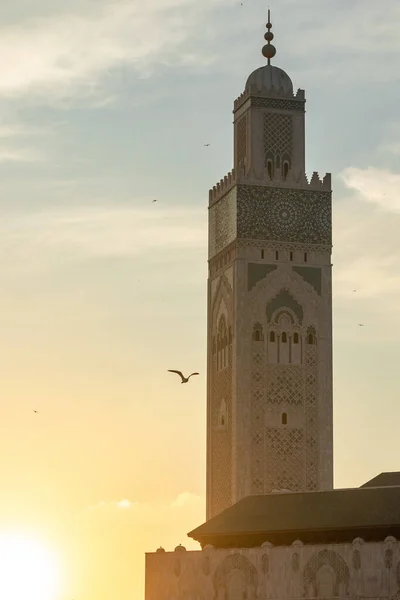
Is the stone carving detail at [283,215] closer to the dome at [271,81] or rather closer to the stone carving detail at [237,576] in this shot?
the dome at [271,81]

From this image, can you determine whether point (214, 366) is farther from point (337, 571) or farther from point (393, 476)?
point (337, 571)

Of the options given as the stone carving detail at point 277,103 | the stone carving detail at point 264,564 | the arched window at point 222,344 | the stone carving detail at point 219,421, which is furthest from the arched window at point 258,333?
the stone carving detail at point 264,564

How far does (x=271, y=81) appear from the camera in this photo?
68875 millimetres

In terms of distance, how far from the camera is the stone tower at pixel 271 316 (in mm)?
65562

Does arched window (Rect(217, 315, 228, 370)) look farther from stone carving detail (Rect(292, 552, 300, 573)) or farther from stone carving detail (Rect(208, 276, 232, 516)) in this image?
stone carving detail (Rect(292, 552, 300, 573))

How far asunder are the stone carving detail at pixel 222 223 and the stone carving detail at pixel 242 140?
183cm

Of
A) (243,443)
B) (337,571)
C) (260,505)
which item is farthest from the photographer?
(243,443)

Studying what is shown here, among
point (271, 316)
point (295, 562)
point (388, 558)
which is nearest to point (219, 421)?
point (271, 316)

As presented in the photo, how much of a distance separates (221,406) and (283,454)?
3664mm

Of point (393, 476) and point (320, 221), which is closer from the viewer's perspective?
point (393, 476)

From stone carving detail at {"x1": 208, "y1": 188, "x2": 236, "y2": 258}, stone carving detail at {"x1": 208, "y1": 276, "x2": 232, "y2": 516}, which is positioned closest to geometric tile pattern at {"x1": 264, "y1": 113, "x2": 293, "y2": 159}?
stone carving detail at {"x1": 208, "y1": 188, "x2": 236, "y2": 258}

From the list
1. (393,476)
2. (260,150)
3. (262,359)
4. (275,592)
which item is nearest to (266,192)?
(260,150)

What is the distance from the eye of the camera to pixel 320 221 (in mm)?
67750

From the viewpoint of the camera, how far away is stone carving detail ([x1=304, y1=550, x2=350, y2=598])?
2009 inches
